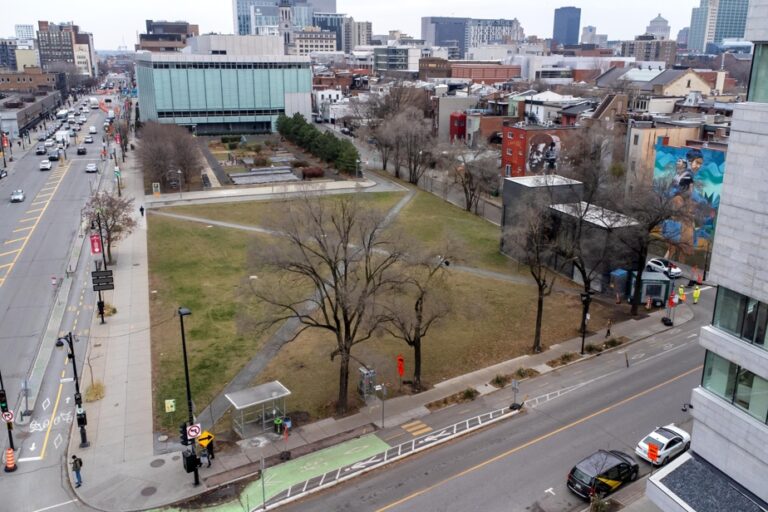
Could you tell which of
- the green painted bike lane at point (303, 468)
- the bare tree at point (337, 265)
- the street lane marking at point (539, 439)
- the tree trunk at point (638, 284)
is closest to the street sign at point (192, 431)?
the green painted bike lane at point (303, 468)

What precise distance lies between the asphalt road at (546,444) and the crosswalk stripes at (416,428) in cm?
159

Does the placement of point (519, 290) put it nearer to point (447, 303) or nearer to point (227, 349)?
point (447, 303)

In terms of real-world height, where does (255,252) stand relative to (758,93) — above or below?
below

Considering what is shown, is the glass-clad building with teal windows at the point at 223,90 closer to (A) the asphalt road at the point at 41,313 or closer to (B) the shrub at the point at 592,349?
(A) the asphalt road at the point at 41,313

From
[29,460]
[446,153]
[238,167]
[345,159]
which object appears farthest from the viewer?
[238,167]

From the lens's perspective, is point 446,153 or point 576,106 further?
point 576,106

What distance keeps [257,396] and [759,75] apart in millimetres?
23334

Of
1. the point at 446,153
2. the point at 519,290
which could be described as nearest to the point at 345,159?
the point at 446,153

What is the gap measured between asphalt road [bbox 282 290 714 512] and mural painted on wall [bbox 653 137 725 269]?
18203 mm

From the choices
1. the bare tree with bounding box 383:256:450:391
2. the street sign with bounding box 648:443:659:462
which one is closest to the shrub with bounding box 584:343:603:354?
the bare tree with bounding box 383:256:450:391

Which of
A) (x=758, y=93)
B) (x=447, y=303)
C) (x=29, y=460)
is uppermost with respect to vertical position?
(x=758, y=93)

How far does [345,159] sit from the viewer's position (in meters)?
89.4

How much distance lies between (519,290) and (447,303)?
17234 millimetres

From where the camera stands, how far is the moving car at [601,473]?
24.1 meters
